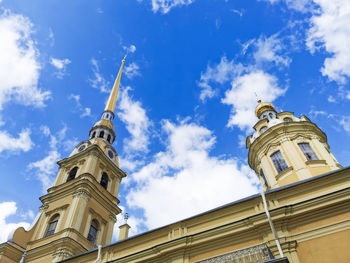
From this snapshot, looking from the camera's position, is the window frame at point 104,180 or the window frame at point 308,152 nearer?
the window frame at point 308,152

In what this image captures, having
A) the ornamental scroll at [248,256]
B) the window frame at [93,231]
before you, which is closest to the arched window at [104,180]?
the window frame at [93,231]

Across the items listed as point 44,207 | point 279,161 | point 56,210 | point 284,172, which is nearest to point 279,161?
point 279,161

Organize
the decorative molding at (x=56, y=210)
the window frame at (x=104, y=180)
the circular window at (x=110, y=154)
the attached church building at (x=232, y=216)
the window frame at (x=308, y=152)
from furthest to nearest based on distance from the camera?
the circular window at (x=110, y=154) → the window frame at (x=104, y=180) → the decorative molding at (x=56, y=210) → the window frame at (x=308, y=152) → the attached church building at (x=232, y=216)

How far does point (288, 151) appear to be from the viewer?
63.7 feet

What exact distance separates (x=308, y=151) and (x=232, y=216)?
9813 mm

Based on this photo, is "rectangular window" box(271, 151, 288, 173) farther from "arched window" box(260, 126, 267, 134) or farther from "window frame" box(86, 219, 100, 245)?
"window frame" box(86, 219, 100, 245)

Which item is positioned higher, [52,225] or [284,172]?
[284,172]

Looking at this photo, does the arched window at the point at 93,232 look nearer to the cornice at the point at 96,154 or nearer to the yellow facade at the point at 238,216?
the yellow facade at the point at 238,216

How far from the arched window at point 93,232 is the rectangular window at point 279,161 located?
44.7ft

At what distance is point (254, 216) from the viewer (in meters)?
11.3

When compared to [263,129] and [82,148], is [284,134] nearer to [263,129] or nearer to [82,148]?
[263,129]

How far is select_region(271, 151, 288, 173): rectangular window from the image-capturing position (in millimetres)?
19308

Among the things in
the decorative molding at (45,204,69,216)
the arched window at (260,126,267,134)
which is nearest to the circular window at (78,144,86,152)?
the decorative molding at (45,204,69,216)

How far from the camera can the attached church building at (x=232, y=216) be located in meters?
10.4
